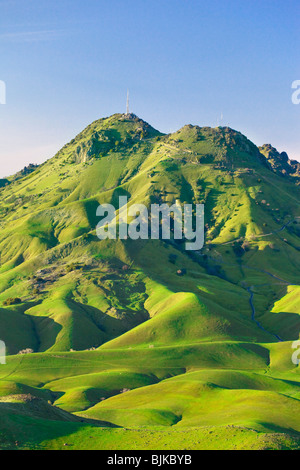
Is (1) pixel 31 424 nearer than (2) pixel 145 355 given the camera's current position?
Yes

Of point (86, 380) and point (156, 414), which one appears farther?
point (86, 380)

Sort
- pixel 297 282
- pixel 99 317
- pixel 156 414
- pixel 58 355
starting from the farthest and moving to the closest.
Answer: pixel 297 282 < pixel 99 317 < pixel 58 355 < pixel 156 414

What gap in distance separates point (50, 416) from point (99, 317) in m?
94.8

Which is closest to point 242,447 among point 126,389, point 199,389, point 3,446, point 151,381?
point 3,446

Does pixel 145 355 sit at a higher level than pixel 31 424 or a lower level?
lower

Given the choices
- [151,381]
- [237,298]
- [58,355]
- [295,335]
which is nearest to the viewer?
[151,381]

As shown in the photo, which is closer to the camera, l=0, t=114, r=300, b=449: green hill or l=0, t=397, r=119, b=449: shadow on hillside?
l=0, t=397, r=119, b=449: shadow on hillside

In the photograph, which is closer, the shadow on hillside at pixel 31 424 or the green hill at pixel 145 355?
the shadow on hillside at pixel 31 424

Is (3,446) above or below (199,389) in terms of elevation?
above

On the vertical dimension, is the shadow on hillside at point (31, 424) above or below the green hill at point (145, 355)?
above

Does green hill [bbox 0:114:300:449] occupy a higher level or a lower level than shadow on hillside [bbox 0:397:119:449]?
lower
